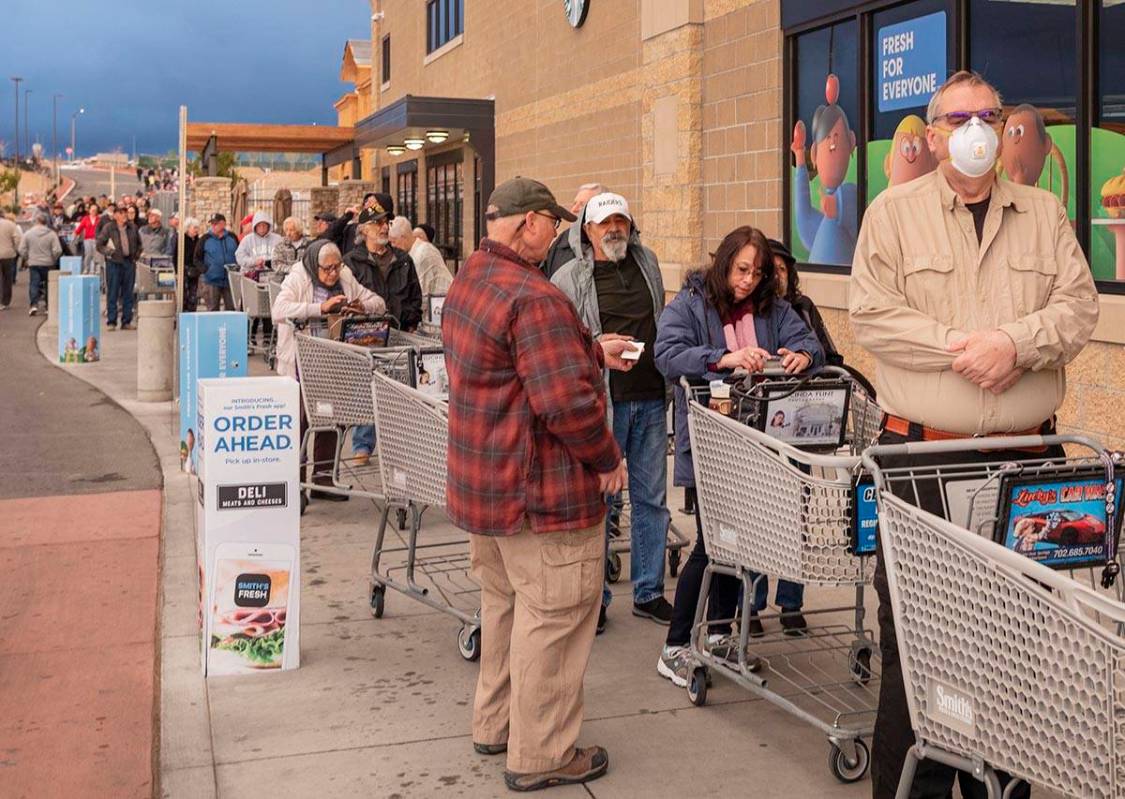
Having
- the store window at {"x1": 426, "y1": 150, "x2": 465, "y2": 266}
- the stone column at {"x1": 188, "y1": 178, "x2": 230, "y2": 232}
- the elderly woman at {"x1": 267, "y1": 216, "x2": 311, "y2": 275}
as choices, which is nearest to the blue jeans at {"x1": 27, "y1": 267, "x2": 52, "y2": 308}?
A: the stone column at {"x1": 188, "y1": 178, "x2": 230, "y2": 232}

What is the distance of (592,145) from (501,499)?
54.0 ft

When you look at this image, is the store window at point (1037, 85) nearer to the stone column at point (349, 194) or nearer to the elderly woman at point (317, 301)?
the elderly woman at point (317, 301)

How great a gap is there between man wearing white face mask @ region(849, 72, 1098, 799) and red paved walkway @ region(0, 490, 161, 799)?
9.85ft

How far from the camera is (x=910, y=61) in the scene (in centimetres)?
1162

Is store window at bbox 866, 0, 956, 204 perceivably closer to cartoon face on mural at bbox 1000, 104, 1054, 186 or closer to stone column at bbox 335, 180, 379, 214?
cartoon face on mural at bbox 1000, 104, 1054, 186

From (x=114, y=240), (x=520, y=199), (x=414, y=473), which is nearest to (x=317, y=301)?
(x=414, y=473)

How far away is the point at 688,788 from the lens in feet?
16.7

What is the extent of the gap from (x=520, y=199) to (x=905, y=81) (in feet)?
24.7

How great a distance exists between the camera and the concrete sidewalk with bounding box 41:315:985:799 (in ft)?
17.0

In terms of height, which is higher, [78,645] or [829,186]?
[829,186]

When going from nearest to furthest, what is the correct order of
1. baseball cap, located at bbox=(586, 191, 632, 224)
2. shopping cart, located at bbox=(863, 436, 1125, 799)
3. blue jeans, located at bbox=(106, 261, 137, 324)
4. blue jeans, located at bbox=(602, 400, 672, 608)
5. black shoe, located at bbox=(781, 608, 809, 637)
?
shopping cart, located at bbox=(863, 436, 1125, 799) < black shoe, located at bbox=(781, 608, 809, 637) < baseball cap, located at bbox=(586, 191, 632, 224) < blue jeans, located at bbox=(602, 400, 672, 608) < blue jeans, located at bbox=(106, 261, 137, 324)

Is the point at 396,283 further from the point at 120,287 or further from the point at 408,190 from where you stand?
the point at 408,190

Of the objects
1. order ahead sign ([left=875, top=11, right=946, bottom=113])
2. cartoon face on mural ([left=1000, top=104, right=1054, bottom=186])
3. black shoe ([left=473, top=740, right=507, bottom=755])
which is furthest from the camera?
order ahead sign ([left=875, top=11, right=946, bottom=113])

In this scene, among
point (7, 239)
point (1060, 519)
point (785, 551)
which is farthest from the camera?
point (7, 239)
